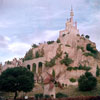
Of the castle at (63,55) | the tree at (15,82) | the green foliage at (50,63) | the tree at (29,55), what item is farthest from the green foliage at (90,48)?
the tree at (15,82)

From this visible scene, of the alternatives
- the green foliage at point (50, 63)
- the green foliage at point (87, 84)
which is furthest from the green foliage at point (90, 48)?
the green foliage at point (87, 84)

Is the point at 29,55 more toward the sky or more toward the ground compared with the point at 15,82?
more toward the sky

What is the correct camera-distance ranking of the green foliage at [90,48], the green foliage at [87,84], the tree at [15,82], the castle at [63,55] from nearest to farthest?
the tree at [15,82] < the green foliage at [87,84] < the castle at [63,55] < the green foliage at [90,48]

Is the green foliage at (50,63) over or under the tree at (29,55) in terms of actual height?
under

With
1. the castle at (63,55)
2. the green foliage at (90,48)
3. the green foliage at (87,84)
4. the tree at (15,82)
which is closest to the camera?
the tree at (15,82)

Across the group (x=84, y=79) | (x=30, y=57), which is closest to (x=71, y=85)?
(x=84, y=79)

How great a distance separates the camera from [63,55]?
57719mm

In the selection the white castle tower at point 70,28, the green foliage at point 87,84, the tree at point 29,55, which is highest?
the white castle tower at point 70,28

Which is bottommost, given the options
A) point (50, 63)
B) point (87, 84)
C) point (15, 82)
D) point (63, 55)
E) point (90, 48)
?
point (87, 84)

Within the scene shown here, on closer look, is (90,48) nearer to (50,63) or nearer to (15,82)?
(50,63)

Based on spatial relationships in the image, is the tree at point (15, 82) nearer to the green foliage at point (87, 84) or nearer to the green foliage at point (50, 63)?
the green foliage at point (87, 84)

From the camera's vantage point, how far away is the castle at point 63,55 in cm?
5447

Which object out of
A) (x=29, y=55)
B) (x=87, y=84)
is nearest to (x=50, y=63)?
(x=29, y=55)

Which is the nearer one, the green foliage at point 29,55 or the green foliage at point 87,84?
the green foliage at point 87,84
